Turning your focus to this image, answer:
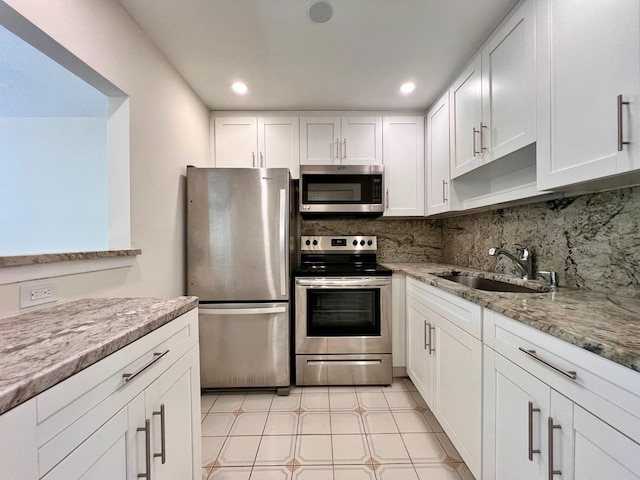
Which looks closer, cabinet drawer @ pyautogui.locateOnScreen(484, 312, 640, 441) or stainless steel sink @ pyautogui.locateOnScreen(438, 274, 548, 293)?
cabinet drawer @ pyautogui.locateOnScreen(484, 312, 640, 441)

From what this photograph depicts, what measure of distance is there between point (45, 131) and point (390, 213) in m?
3.24

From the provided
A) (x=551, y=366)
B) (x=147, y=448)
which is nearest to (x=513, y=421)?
(x=551, y=366)

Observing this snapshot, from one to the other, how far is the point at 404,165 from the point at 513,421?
2076 mm

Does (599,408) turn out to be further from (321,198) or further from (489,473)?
(321,198)

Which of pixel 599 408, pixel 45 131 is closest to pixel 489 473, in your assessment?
pixel 599 408

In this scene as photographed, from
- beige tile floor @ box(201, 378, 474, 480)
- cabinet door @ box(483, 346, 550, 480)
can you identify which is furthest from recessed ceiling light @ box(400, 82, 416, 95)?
beige tile floor @ box(201, 378, 474, 480)

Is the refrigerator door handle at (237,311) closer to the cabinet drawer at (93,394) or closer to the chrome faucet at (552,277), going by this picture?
the cabinet drawer at (93,394)

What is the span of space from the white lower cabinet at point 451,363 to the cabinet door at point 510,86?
87 cm

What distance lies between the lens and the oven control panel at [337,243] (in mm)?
2725

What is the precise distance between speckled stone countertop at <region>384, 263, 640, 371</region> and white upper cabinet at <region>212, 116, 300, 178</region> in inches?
74.7

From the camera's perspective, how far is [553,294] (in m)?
1.19

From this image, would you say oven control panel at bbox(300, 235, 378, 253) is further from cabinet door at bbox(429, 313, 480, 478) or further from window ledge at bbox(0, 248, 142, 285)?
window ledge at bbox(0, 248, 142, 285)

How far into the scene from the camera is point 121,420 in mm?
698

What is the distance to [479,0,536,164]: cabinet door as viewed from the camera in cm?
123
